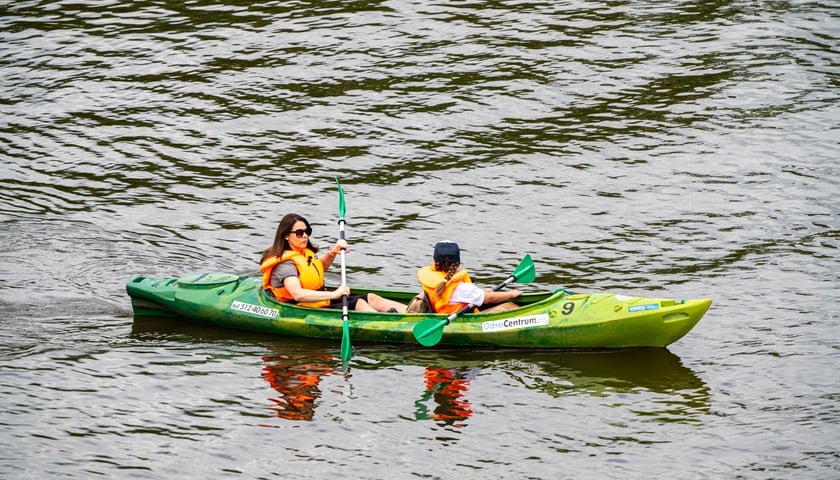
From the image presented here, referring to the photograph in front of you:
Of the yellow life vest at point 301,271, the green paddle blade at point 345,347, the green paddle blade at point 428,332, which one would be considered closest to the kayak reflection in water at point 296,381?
the green paddle blade at point 345,347

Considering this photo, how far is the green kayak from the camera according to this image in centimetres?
1152

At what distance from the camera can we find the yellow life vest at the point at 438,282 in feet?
39.4

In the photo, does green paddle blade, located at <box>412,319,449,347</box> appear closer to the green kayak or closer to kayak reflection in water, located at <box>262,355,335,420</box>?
the green kayak

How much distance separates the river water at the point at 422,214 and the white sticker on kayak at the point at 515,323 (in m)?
0.30

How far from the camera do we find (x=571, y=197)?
630 inches

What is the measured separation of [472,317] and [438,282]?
0.52 metres

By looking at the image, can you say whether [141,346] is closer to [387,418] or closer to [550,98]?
[387,418]

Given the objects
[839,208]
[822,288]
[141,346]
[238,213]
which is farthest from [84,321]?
[839,208]

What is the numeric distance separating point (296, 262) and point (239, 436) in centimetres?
271

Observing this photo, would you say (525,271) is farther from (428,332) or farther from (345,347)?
(345,347)

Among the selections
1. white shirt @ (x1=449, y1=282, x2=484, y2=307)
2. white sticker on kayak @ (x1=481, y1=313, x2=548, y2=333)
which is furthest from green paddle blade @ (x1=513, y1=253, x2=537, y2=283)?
white sticker on kayak @ (x1=481, y1=313, x2=548, y2=333)

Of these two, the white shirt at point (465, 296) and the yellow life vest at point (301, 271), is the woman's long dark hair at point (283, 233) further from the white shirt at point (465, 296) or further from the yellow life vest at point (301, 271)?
the white shirt at point (465, 296)

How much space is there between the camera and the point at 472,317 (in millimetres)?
11953

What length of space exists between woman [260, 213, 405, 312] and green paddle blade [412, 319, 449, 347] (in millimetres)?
758
